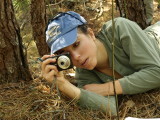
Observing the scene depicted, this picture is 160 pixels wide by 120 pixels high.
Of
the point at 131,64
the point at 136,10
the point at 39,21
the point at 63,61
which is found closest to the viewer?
the point at 63,61

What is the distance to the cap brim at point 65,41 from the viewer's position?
5.30ft

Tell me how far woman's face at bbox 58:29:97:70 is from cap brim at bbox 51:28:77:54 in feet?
0.11

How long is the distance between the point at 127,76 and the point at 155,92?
0.92ft

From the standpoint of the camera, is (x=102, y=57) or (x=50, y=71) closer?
(x=50, y=71)

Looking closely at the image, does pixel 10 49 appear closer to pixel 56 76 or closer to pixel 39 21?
pixel 56 76

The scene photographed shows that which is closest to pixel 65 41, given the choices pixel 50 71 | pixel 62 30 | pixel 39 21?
pixel 62 30

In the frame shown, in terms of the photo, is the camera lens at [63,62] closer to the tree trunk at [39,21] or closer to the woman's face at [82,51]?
the woman's face at [82,51]

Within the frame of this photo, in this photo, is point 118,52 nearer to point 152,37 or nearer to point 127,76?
Result: point 127,76

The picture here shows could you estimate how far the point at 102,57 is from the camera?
1931mm

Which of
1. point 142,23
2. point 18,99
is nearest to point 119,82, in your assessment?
point 18,99

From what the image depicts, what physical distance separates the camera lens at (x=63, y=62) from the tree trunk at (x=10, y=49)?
21.8 inches

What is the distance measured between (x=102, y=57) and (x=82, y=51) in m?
0.32

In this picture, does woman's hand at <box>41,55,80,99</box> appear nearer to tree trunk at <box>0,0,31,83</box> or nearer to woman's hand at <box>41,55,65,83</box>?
woman's hand at <box>41,55,65,83</box>

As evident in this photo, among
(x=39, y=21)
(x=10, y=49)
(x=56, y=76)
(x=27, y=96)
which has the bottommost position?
(x=27, y=96)
